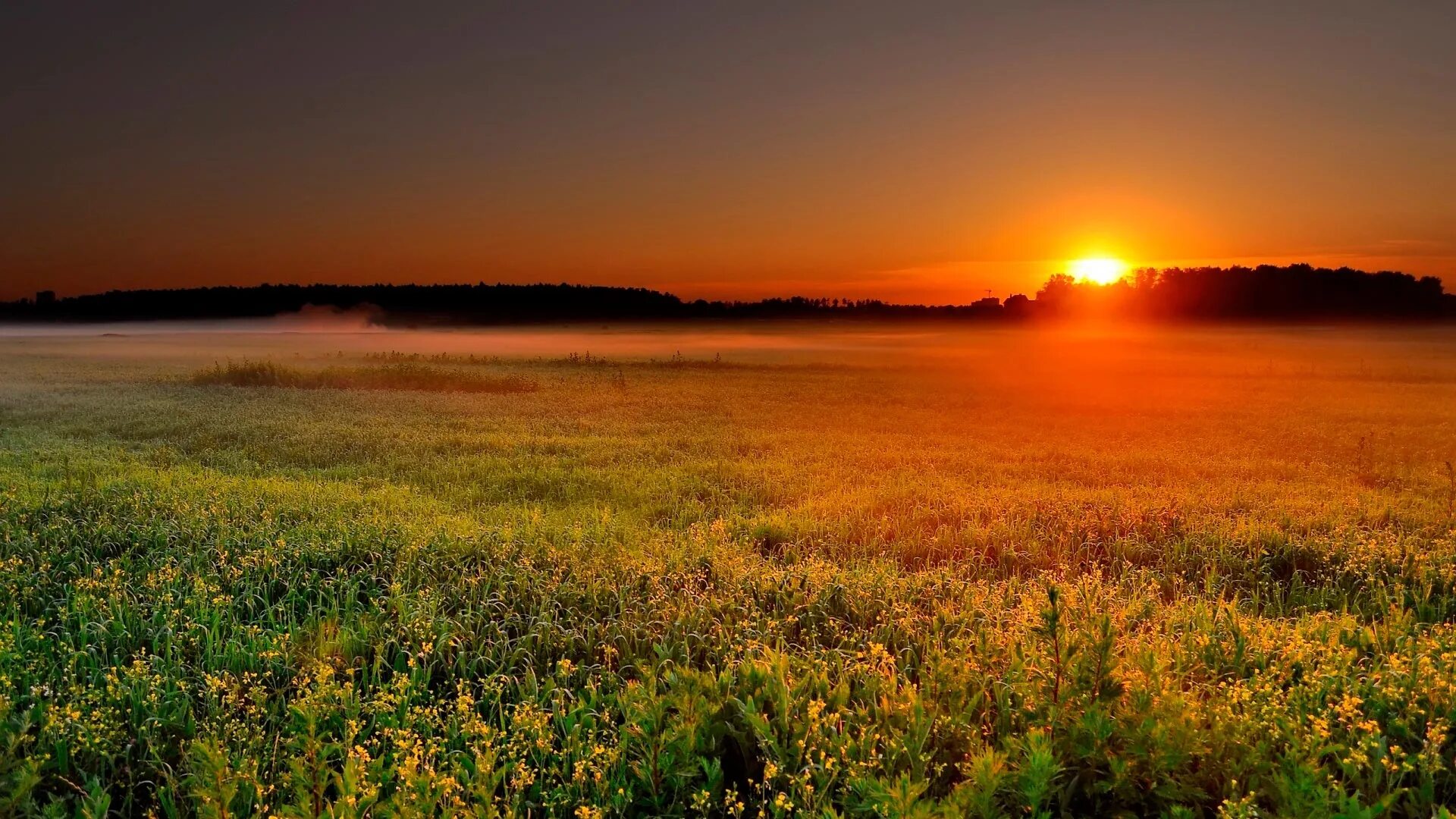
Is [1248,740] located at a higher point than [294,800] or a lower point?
higher

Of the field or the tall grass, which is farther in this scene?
the tall grass

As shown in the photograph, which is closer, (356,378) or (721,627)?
(721,627)

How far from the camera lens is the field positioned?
149 inches

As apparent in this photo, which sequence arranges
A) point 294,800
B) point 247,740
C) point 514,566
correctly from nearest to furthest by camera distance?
point 294,800
point 247,740
point 514,566

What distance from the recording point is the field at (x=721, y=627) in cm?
378

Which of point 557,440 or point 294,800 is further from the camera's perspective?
point 557,440

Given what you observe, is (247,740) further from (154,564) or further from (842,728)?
(154,564)

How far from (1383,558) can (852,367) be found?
1293 inches

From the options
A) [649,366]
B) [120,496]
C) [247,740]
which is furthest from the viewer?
[649,366]

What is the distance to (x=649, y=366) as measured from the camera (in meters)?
40.2

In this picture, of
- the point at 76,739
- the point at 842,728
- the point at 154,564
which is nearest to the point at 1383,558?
the point at 842,728

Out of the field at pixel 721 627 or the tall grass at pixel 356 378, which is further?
the tall grass at pixel 356 378

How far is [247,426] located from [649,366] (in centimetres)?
2457

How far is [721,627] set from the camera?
5.73 metres
